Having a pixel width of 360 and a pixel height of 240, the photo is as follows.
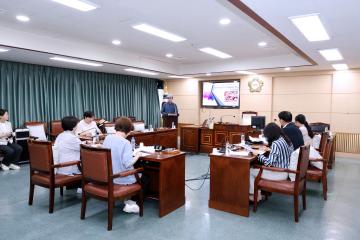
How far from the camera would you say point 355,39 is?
13.3 feet

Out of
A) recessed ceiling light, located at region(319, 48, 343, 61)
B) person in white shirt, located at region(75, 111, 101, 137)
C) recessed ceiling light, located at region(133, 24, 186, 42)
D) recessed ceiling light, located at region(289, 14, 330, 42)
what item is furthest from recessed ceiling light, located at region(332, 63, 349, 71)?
person in white shirt, located at region(75, 111, 101, 137)

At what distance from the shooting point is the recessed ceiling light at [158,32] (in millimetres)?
4448

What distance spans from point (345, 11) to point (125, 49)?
4766 mm

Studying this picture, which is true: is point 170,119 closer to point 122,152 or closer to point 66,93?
point 66,93

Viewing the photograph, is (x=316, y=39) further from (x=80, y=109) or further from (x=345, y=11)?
(x=80, y=109)

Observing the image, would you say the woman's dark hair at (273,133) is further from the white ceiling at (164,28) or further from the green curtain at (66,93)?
the green curtain at (66,93)

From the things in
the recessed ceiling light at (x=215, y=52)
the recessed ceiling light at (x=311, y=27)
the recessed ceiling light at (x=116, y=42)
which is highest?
the recessed ceiling light at (x=116, y=42)

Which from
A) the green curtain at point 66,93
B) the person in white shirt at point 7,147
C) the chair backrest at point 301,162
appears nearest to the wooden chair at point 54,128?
the green curtain at point 66,93

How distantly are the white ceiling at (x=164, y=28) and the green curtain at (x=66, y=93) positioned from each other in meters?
0.52

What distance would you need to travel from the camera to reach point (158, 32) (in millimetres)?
4754

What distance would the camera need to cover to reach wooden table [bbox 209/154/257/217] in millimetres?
3250

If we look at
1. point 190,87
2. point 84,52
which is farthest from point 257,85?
point 84,52

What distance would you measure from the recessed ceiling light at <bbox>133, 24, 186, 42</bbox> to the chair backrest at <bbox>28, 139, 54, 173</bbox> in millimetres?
2379

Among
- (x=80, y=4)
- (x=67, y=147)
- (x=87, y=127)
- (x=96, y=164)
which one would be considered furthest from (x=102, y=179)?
(x=87, y=127)
